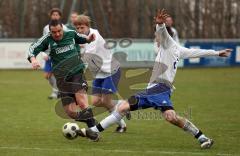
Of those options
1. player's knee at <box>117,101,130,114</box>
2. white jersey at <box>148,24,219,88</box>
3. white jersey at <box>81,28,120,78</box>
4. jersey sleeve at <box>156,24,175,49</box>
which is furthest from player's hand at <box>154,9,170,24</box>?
white jersey at <box>81,28,120,78</box>

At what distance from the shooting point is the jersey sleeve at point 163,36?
9.66 metres

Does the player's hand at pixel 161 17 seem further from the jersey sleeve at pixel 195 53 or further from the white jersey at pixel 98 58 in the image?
the white jersey at pixel 98 58

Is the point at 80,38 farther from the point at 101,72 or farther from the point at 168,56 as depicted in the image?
the point at 168,56

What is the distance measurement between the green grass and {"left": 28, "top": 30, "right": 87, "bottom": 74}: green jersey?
132 centimetres

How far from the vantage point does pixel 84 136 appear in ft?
34.2

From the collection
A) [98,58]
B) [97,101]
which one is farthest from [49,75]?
[97,101]

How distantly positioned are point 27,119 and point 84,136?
10.9 ft

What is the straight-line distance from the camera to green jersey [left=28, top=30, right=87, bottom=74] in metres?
10.7

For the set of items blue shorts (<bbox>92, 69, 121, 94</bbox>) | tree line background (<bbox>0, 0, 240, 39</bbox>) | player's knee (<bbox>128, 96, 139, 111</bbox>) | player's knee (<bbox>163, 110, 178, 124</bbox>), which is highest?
player's knee (<bbox>128, 96, 139, 111</bbox>)

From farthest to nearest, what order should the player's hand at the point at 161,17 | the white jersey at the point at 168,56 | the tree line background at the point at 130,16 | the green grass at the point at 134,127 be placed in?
the tree line background at the point at 130,16, the white jersey at the point at 168,56, the green grass at the point at 134,127, the player's hand at the point at 161,17

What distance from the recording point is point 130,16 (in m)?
37.2

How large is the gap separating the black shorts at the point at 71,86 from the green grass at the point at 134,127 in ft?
2.19

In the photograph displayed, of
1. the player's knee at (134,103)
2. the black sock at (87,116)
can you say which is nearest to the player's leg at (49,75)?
the black sock at (87,116)

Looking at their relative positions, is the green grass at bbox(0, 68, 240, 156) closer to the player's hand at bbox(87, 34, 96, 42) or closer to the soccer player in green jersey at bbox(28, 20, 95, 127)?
the soccer player in green jersey at bbox(28, 20, 95, 127)
